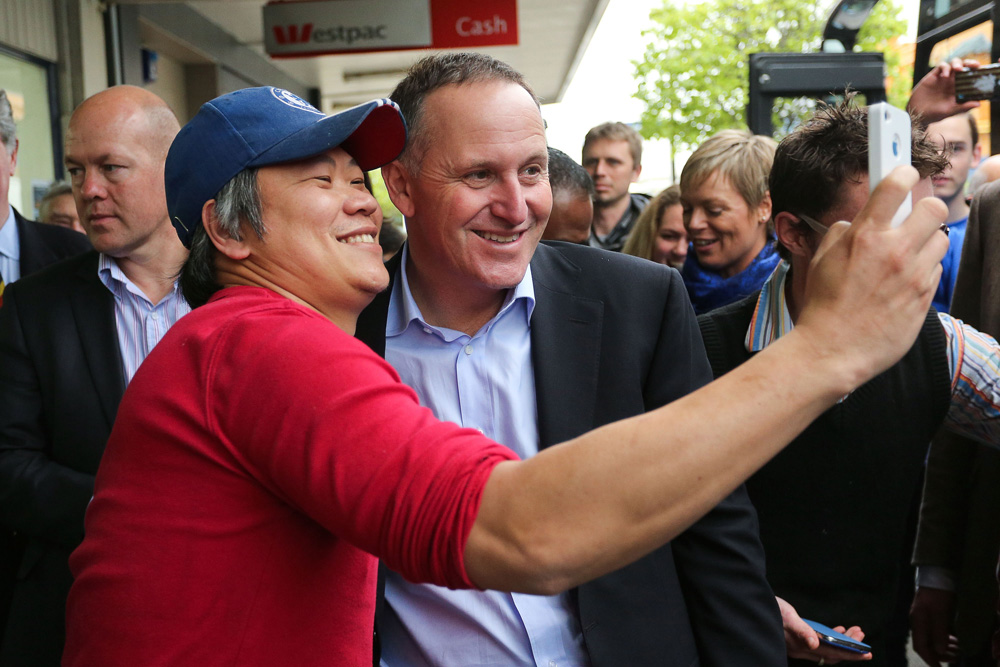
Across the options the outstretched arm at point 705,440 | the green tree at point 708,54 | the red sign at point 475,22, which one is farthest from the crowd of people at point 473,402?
the green tree at point 708,54

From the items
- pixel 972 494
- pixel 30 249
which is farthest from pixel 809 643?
pixel 30 249

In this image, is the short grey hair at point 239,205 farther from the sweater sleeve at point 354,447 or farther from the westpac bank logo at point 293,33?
the westpac bank logo at point 293,33

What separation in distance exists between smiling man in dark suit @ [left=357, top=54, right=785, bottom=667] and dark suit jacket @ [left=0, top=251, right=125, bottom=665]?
1248 mm

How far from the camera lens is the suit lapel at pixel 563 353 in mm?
2209

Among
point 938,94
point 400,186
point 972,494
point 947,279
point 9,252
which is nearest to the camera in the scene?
point 400,186

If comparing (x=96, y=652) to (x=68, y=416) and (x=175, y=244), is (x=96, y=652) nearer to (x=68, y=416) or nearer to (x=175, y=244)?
(x=68, y=416)

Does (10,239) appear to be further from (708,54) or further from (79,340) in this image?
(708,54)

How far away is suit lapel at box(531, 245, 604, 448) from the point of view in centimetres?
221

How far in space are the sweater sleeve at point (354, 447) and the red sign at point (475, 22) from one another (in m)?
8.86

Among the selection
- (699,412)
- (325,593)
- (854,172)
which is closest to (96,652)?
(325,593)

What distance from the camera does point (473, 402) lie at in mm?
2318

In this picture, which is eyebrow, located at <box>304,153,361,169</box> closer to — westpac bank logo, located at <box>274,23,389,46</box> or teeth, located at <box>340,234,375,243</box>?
teeth, located at <box>340,234,375,243</box>

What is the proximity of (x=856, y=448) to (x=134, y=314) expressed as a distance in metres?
2.50

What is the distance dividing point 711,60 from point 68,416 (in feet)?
68.8
